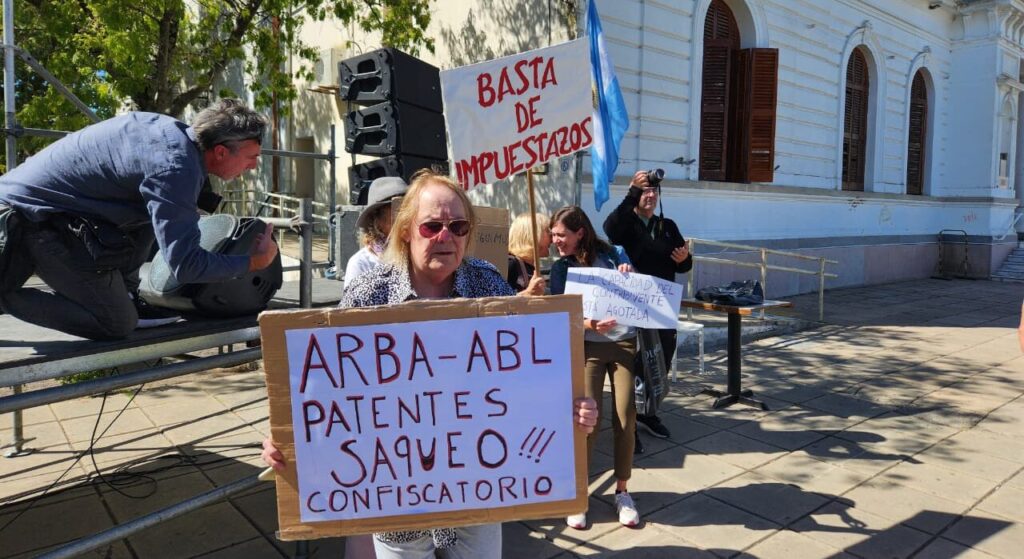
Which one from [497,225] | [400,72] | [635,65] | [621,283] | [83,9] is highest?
[83,9]

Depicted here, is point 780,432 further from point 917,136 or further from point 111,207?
point 917,136

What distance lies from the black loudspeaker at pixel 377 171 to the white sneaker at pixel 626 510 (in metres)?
3.36

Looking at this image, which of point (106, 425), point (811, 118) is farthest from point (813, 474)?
point (811, 118)

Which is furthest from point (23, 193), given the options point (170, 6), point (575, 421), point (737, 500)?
point (170, 6)

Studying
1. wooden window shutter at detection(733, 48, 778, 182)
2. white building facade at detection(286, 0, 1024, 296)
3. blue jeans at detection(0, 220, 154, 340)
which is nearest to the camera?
blue jeans at detection(0, 220, 154, 340)

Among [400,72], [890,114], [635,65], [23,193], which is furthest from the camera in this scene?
[890,114]

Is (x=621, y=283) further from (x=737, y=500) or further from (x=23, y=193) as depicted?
(x=23, y=193)

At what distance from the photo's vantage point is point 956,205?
58.3 ft

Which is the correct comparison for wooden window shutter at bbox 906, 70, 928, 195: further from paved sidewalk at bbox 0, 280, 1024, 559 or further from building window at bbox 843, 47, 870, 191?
paved sidewalk at bbox 0, 280, 1024, 559

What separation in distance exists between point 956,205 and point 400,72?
17.5 m

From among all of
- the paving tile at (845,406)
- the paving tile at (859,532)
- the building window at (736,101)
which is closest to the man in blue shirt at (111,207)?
the paving tile at (859,532)

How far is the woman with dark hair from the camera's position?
3.60 metres

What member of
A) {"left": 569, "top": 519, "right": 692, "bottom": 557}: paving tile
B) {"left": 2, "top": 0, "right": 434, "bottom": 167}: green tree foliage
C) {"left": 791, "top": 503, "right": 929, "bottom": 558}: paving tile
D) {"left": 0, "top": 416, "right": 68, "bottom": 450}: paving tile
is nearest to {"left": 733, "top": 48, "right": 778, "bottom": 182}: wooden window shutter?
{"left": 2, "top": 0, "right": 434, "bottom": 167}: green tree foliage

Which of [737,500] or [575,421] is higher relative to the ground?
[575,421]
